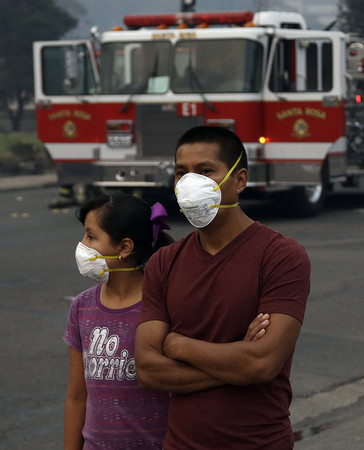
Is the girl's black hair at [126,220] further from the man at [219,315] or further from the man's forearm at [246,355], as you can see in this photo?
the man's forearm at [246,355]

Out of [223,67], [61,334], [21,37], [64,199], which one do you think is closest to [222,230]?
[61,334]

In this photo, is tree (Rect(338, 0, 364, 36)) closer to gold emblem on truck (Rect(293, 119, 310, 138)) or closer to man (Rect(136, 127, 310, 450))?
gold emblem on truck (Rect(293, 119, 310, 138))

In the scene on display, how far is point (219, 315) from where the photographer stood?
2.92 meters

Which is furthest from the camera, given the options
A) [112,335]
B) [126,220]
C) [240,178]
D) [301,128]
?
[301,128]

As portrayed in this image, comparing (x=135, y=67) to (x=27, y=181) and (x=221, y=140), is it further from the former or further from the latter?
(x=221, y=140)

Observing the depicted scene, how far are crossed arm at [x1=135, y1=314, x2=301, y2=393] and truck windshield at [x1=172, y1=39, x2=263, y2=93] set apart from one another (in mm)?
12366

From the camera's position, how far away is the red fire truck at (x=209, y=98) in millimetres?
15117

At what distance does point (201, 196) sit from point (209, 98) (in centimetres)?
1232

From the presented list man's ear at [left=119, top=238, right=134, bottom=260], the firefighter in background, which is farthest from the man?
the firefighter in background

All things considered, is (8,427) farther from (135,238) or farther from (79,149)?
(79,149)

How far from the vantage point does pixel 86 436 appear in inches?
128

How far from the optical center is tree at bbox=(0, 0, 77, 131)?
7362cm

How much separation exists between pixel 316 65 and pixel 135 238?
480 inches

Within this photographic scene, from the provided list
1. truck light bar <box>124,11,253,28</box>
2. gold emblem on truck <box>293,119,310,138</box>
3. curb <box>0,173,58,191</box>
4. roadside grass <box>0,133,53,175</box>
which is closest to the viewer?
gold emblem on truck <box>293,119,310,138</box>
